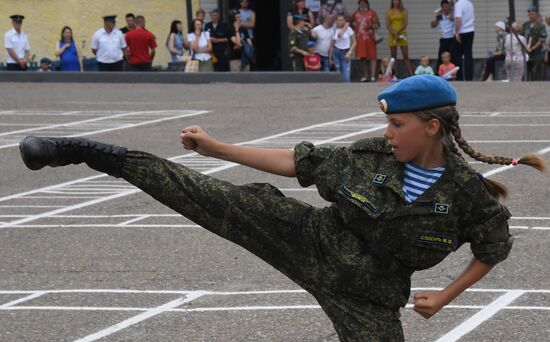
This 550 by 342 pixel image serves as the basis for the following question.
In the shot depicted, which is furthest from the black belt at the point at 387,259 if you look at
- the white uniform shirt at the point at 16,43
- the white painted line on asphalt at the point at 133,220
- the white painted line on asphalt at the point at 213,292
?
the white uniform shirt at the point at 16,43

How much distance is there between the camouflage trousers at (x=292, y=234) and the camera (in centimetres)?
496

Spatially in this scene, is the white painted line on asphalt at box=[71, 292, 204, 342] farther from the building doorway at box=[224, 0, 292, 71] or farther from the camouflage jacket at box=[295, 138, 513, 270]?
the building doorway at box=[224, 0, 292, 71]

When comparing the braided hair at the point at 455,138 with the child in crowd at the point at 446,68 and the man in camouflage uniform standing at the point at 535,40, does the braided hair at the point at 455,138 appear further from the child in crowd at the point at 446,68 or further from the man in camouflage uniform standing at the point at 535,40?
the man in camouflage uniform standing at the point at 535,40

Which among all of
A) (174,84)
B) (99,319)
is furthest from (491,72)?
(99,319)

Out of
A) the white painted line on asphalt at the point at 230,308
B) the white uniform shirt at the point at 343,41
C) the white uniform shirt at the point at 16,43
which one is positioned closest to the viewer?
the white painted line on asphalt at the point at 230,308

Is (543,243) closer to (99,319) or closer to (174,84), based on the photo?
(99,319)

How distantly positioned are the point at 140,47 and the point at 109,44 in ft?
2.07

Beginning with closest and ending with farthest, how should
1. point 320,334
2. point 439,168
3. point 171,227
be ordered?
point 439,168 < point 320,334 < point 171,227

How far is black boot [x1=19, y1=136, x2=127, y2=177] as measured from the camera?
16.5 feet

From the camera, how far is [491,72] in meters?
26.6

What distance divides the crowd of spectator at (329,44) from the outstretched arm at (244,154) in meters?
19.6

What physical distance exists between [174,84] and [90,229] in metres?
15.3

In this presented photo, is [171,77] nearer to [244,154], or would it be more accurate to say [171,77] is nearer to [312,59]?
[312,59]

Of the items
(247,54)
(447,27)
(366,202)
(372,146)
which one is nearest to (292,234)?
(366,202)
